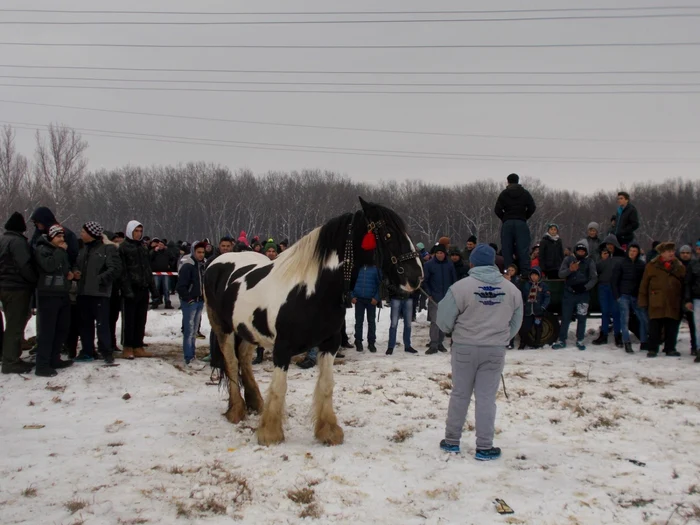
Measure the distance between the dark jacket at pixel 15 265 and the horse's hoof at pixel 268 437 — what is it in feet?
14.8

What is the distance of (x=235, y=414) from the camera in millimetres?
6559

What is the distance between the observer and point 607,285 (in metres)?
11.7

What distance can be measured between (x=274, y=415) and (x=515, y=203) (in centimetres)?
515

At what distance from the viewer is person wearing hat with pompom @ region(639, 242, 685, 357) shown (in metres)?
10.4

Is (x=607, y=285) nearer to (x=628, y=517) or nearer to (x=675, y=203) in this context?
(x=628, y=517)

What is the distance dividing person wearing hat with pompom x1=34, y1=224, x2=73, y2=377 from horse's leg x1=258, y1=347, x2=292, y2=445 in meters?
3.99

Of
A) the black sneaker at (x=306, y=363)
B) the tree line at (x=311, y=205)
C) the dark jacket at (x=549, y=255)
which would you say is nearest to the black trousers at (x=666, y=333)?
the dark jacket at (x=549, y=255)

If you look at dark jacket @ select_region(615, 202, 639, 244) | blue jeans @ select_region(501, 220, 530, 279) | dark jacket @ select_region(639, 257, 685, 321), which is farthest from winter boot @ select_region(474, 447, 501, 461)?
dark jacket @ select_region(615, 202, 639, 244)

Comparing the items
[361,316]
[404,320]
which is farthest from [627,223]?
[361,316]

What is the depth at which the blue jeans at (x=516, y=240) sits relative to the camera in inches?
347

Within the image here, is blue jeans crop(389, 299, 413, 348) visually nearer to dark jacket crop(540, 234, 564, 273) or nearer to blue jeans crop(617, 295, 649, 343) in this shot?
dark jacket crop(540, 234, 564, 273)

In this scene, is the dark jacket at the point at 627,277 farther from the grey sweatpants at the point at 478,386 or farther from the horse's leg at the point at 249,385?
the horse's leg at the point at 249,385

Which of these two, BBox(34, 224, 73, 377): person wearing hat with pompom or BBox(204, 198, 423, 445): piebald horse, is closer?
BBox(204, 198, 423, 445): piebald horse

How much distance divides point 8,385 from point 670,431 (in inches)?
326
